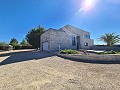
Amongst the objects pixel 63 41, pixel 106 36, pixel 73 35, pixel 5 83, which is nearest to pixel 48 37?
pixel 63 41

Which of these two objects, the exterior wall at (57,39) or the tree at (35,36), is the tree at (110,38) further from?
the tree at (35,36)

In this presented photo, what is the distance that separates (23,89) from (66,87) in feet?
6.83

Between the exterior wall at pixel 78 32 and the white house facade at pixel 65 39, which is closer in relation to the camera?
the white house facade at pixel 65 39

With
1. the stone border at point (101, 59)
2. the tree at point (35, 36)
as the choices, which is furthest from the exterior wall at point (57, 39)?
the stone border at point (101, 59)

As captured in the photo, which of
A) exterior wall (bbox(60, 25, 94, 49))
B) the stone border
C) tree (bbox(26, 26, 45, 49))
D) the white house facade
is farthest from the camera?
tree (bbox(26, 26, 45, 49))

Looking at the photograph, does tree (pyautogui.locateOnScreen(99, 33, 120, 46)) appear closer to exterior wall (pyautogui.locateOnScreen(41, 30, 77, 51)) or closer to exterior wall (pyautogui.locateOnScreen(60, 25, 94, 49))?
exterior wall (pyautogui.locateOnScreen(60, 25, 94, 49))

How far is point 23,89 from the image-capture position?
6355 mm

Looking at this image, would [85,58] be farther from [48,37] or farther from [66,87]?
Result: [48,37]

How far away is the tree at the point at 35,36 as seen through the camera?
39.0m

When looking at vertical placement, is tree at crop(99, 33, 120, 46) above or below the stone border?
above

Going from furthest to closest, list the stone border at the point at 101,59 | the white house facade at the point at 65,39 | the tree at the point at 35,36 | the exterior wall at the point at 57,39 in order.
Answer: the tree at the point at 35,36, the white house facade at the point at 65,39, the exterior wall at the point at 57,39, the stone border at the point at 101,59

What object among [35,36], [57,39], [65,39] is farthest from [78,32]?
[35,36]

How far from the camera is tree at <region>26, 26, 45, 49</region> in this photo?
39.0 metres

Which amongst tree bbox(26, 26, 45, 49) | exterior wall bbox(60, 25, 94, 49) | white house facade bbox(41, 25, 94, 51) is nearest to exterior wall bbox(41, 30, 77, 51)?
white house facade bbox(41, 25, 94, 51)
